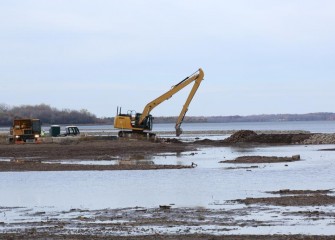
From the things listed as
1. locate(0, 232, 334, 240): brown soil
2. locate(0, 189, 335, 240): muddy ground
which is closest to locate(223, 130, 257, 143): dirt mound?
locate(0, 189, 335, 240): muddy ground

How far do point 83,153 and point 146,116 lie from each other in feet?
53.8

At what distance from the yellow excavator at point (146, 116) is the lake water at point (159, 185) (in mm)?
29596

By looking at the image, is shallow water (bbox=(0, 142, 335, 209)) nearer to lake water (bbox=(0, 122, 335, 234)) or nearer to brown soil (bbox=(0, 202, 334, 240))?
lake water (bbox=(0, 122, 335, 234))

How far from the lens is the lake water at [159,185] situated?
2431cm

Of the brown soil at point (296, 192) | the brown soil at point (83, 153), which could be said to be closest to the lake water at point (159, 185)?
the brown soil at point (296, 192)

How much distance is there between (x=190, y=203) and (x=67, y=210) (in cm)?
A: 369

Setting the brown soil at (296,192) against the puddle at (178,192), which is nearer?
the puddle at (178,192)

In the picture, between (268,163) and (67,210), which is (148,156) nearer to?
(268,163)

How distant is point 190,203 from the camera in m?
23.5

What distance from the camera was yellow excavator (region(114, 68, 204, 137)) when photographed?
230 ft

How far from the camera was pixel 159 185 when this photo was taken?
2989 cm

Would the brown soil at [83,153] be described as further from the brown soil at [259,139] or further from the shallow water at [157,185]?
the brown soil at [259,139]

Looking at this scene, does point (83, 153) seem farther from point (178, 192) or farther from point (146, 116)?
point (178, 192)

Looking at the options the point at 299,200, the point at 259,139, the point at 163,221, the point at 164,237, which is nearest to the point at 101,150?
the point at 259,139
